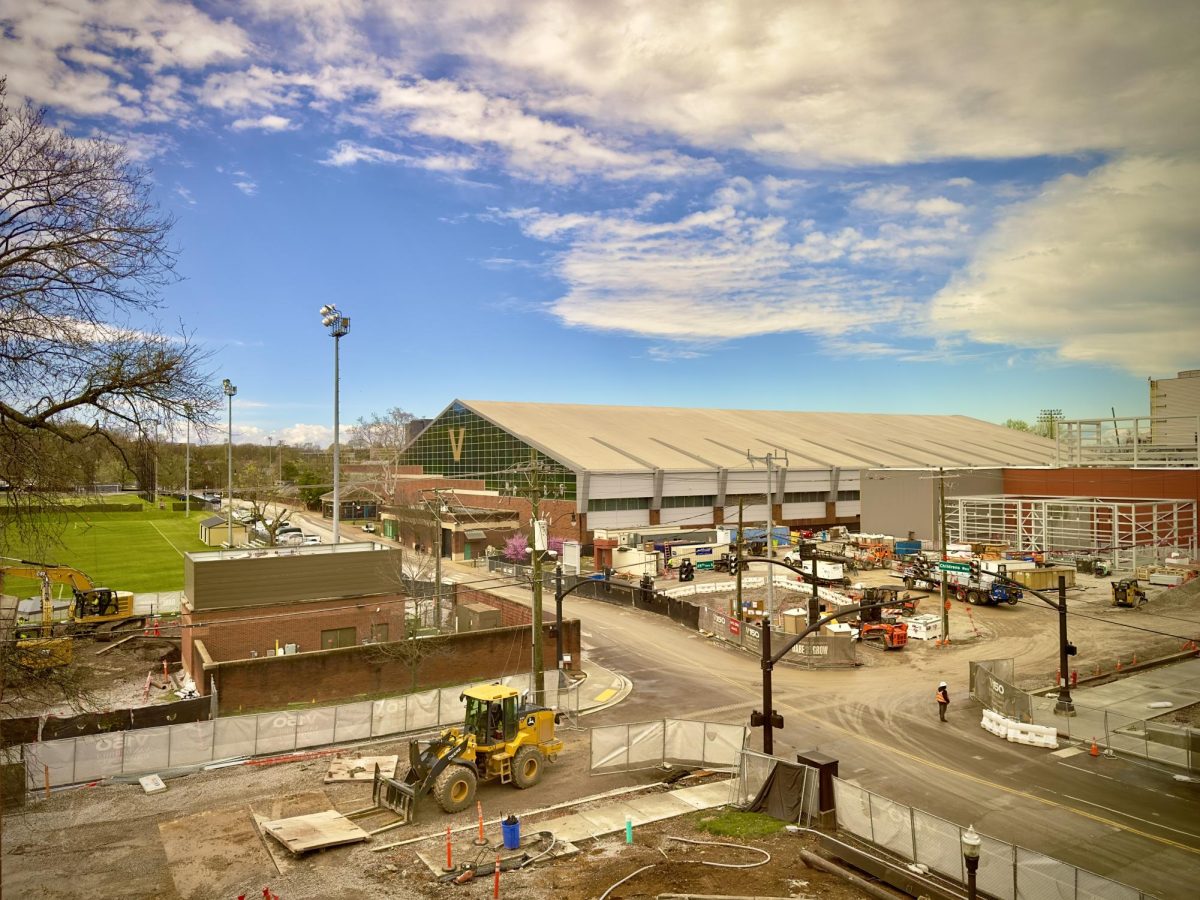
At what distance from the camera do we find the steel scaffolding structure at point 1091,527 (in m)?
60.6

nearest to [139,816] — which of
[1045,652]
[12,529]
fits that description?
[12,529]

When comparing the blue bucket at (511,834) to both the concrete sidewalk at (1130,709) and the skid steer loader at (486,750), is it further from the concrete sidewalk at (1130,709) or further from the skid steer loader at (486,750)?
the concrete sidewalk at (1130,709)

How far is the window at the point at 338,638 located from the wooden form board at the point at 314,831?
639 inches

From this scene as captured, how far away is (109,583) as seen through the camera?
55.1 metres

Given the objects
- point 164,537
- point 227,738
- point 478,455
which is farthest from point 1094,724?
point 164,537

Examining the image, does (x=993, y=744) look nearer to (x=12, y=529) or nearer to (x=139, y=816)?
(x=139, y=816)

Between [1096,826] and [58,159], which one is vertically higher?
[58,159]

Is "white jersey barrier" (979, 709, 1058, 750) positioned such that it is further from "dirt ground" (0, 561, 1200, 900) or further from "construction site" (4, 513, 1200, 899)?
"dirt ground" (0, 561, 1200, 900)

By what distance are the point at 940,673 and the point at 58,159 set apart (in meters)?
36.5

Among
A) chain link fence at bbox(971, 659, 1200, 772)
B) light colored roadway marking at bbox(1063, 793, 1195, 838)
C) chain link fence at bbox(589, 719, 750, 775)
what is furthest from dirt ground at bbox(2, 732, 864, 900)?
chain link fence at bbox(971, 659, 1200, 772)

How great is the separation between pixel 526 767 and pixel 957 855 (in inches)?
Result: 447

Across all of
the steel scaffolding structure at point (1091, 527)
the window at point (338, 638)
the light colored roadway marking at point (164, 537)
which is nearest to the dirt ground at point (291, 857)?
the window at point (338, 638)

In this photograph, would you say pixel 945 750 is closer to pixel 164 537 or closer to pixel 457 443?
pixel 457 443

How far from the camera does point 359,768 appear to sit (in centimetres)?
2339
